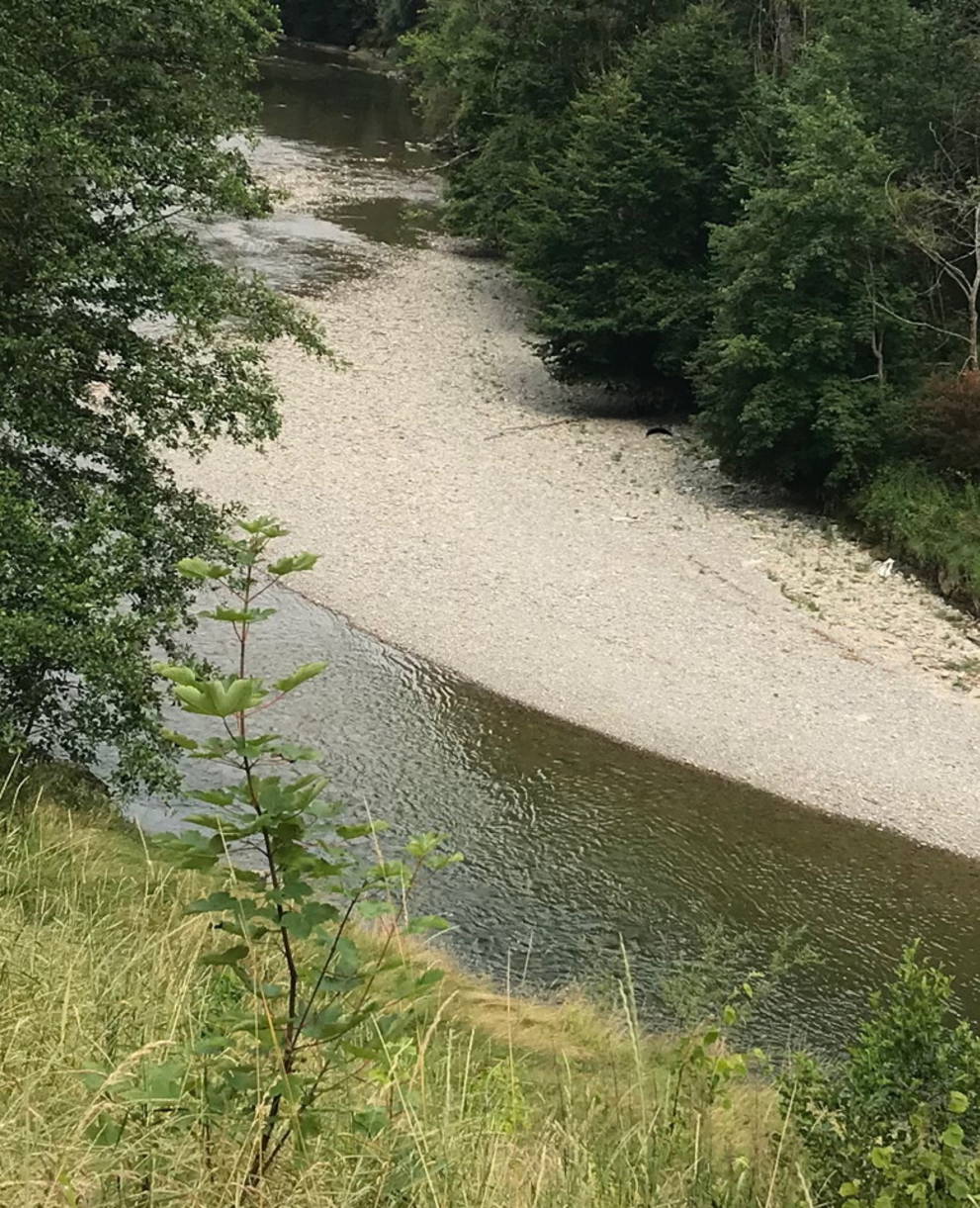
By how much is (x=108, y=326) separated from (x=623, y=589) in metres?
9.39

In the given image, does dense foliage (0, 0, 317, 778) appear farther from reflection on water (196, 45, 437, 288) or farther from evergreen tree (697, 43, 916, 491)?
reflection on water (196, 45, 437, 288)

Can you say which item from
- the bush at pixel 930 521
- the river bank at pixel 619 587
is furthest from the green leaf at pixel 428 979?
the bush at pixel 930 521

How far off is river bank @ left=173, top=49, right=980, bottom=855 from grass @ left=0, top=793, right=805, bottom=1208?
9330 mm

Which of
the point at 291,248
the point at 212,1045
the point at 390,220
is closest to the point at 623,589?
the point at 212,1045

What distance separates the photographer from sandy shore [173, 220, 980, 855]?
47.1ft

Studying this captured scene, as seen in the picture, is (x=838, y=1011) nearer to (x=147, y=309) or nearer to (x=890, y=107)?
(x=147, y=309)

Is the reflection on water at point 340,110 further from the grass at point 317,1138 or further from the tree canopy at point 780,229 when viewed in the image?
the grass at point 317,1138

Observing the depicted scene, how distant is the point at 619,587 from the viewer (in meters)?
17.5

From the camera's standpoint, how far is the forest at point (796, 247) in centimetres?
1945

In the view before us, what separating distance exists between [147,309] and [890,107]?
56.9 feet

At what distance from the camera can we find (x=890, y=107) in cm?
2220

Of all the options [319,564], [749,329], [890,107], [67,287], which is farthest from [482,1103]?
[890,107]

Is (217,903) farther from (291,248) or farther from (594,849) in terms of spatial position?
(291,248)

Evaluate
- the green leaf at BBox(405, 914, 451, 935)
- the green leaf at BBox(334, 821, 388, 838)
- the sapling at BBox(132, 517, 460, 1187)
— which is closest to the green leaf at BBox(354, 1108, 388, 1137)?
the sapling at BBox(132, 517, 460, 1187)
